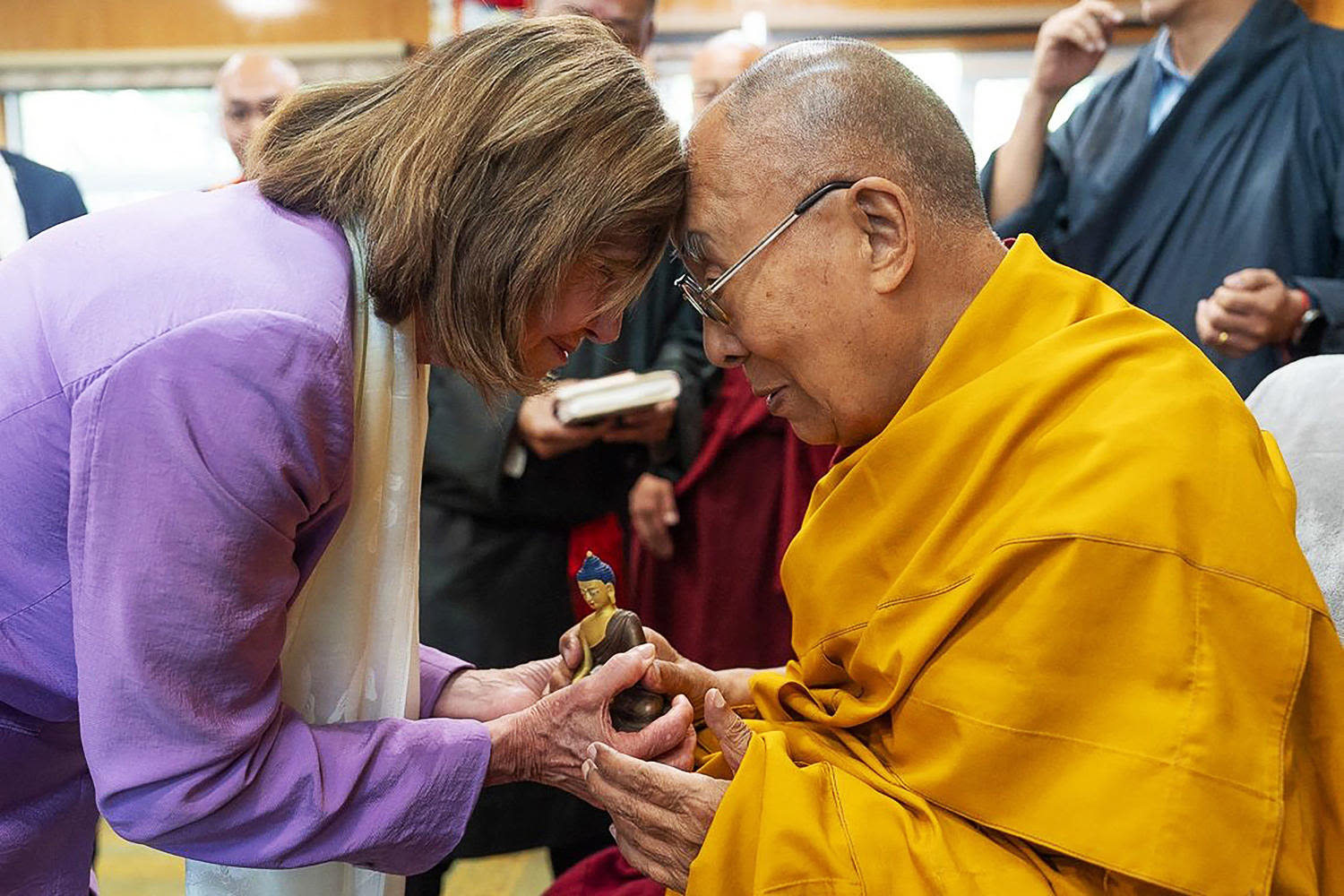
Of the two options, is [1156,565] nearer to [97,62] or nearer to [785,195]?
[785,195]

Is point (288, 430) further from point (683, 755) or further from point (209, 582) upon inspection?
point (683, 755)

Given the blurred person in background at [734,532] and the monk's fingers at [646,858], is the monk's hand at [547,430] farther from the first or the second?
the monk's fingers at [646,858]

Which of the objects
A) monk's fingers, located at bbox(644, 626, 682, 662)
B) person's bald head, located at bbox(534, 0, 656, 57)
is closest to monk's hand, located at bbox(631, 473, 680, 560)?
person's bald head, located at bbox(534, 0, 656, 57)

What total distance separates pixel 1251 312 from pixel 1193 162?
21.9 inches

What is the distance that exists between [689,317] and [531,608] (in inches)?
26.8

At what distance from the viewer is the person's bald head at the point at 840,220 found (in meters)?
1.34

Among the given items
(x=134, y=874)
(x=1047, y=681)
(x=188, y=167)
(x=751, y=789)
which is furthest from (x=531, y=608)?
(x=188, y=167)

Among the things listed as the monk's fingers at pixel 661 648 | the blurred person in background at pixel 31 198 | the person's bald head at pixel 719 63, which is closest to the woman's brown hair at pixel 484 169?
the monk's fingers at pixel 661 648

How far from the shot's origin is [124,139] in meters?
7.64

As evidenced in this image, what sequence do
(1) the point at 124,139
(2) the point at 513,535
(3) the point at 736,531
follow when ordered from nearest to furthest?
(2) the point at 513,535, (3) the point at 736,531, (1) the point at 124,139

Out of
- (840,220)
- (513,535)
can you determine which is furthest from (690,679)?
(513,535)

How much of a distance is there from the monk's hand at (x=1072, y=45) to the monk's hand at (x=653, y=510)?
116 centimetres

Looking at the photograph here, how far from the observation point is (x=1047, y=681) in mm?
1170

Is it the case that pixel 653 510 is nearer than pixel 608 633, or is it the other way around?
pixel 608 633
